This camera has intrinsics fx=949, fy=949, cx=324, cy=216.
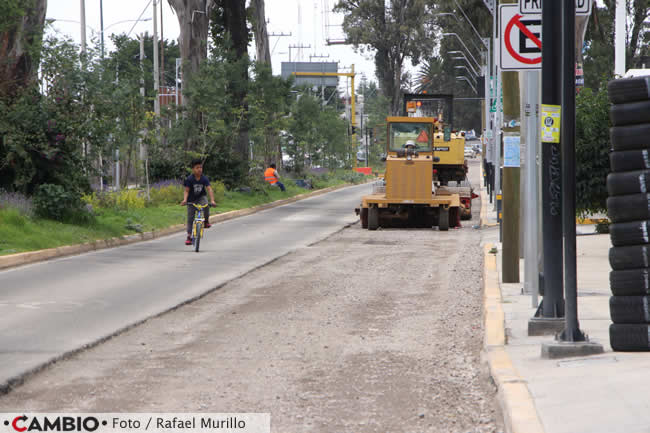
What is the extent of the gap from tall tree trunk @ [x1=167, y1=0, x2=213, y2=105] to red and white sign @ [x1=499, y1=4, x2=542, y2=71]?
25618 millimetres

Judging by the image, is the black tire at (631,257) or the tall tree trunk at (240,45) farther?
the tall tree trunk at (240,45)

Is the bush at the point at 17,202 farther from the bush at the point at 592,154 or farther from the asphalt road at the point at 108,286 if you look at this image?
the bush at the point at 592,154

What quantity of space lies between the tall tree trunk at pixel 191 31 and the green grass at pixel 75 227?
683 cm

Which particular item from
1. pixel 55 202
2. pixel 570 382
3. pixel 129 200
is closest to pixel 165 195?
pixel 129 200

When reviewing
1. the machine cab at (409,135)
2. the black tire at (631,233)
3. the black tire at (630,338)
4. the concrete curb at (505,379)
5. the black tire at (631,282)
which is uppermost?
the machine cab at (409,135)

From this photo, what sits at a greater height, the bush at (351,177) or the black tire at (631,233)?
the bush at (351,177)

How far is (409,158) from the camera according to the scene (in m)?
26.4

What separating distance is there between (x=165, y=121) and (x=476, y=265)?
24.8m

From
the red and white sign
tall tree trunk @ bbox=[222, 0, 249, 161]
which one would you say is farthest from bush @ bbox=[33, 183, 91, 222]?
tall tree trunk @ bbox=[222, 0, 249, 161]

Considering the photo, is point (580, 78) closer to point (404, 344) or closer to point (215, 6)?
point (215, 6)

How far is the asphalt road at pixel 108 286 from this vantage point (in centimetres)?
920

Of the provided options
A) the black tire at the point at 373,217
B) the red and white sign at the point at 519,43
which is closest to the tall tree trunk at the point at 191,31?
the black tire at the point at 373,217

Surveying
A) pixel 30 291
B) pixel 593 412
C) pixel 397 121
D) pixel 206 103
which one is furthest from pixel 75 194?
pixel 593 412

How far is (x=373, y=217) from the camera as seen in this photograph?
25891mm
